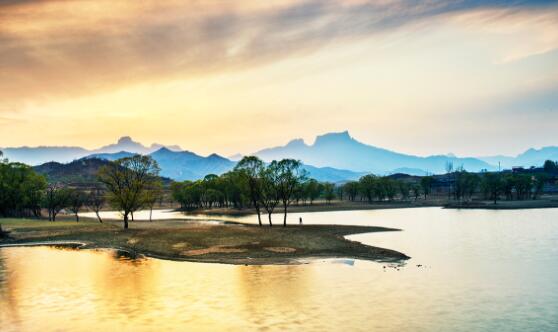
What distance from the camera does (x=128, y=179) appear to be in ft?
337

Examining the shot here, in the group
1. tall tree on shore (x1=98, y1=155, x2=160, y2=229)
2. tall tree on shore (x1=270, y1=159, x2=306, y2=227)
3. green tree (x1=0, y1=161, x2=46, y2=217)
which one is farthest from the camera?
green tree (x1=0, y1=161, x2=46, y2=217)

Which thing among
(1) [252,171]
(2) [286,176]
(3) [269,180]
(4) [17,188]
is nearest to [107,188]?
(4) [17,188]

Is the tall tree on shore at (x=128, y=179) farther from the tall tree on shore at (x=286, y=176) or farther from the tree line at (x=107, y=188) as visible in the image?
the tall tree on shore at (x=286, y=176)

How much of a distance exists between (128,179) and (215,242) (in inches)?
1724

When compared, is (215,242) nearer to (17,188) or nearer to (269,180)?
(269,180)

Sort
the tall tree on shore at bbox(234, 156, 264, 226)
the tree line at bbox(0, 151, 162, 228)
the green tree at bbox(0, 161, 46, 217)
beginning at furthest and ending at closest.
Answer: the green tree at bbox(0, 161, 46, 217) < the tree line at bbox(0, 151, 162, 228) < the tall tree on shore at bbox(234, 156, 264, 226)

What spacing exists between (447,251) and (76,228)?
244 ft

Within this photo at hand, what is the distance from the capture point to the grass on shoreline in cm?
5669

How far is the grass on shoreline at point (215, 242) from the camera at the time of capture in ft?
186

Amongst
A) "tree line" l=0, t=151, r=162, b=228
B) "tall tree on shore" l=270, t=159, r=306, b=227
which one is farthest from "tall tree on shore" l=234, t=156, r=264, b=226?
"tree line" l=0, t=151, r=162, b=228

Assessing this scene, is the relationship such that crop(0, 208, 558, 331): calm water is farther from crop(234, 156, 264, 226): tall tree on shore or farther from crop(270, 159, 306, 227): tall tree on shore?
crop(234, 156, 264, 226): tall tree on shore

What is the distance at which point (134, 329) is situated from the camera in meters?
28.8

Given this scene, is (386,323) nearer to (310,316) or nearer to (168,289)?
(310,316)

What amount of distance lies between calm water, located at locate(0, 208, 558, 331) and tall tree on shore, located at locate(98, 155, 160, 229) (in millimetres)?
41045
